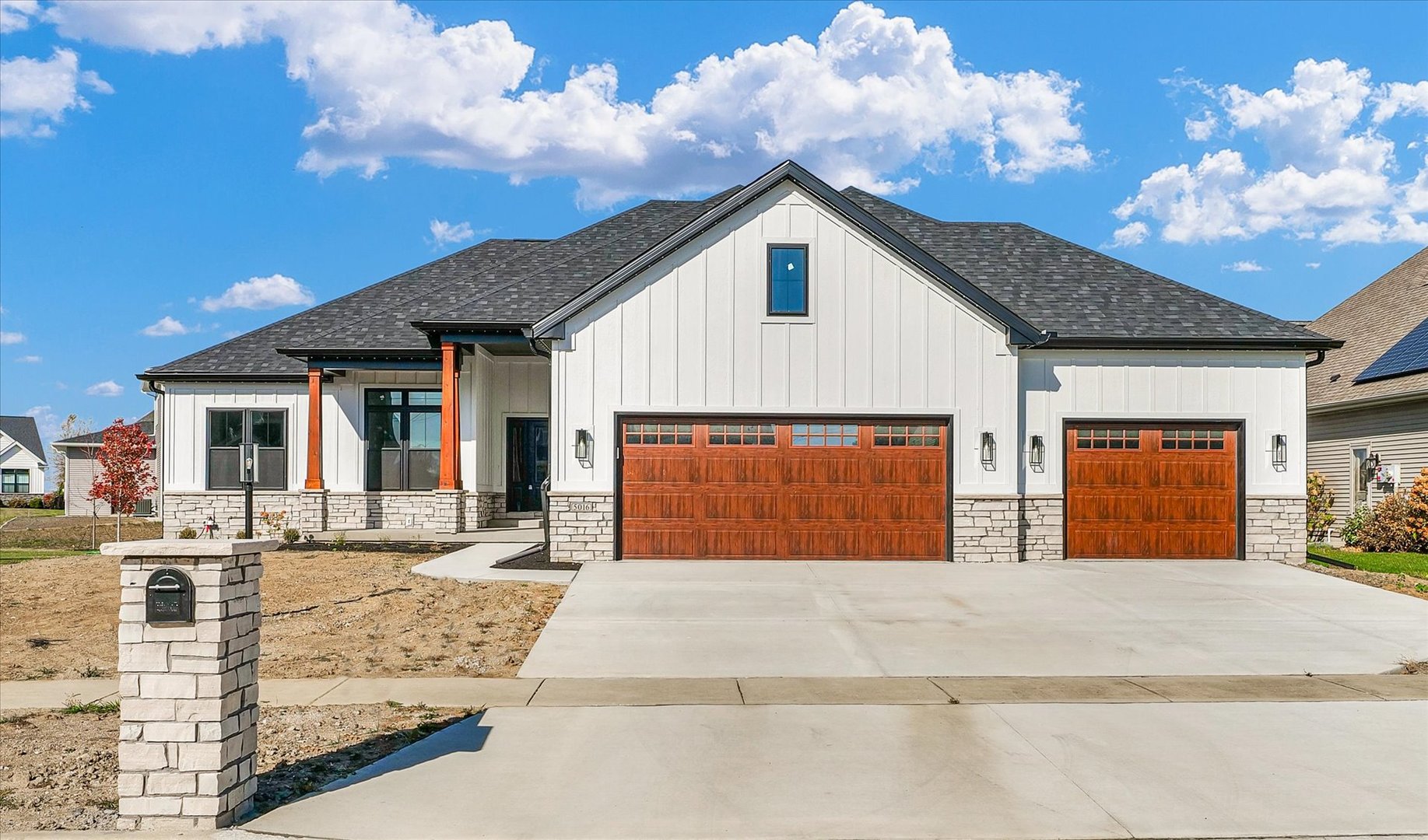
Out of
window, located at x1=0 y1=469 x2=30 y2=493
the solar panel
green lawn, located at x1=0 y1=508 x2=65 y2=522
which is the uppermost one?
the solar panel

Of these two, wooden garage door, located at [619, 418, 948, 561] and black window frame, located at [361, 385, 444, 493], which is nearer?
wooden garage door, located at [619, 418, 948, 561]

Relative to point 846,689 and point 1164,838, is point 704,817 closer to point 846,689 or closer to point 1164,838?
point 1164,838

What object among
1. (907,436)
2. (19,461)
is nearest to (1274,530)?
(907,436)

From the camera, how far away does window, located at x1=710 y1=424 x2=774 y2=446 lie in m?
16.2

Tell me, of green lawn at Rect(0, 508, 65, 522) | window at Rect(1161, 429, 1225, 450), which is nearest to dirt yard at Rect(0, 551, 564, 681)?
window at Rect(1161, 429, 1225, 450)

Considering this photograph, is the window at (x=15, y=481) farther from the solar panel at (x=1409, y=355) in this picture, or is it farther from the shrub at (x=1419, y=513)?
the shrub at (x=1419, y=513)

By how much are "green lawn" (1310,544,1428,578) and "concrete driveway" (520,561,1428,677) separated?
1.93 meters

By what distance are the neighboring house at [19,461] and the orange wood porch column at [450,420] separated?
163ft

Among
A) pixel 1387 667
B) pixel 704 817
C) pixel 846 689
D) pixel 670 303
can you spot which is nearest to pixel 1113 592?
pixel 1387 667

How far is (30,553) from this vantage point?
63.6 feet

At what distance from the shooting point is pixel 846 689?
8.69m

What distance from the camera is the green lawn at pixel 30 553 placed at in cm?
1791

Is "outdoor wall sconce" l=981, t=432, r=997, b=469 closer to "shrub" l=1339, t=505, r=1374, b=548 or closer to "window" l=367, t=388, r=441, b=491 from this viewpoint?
"shrub" l=1339, t=505, r=1374, b=548

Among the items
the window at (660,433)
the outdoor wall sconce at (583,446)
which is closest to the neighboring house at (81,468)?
the outdoor wall sconce at (583,446)
